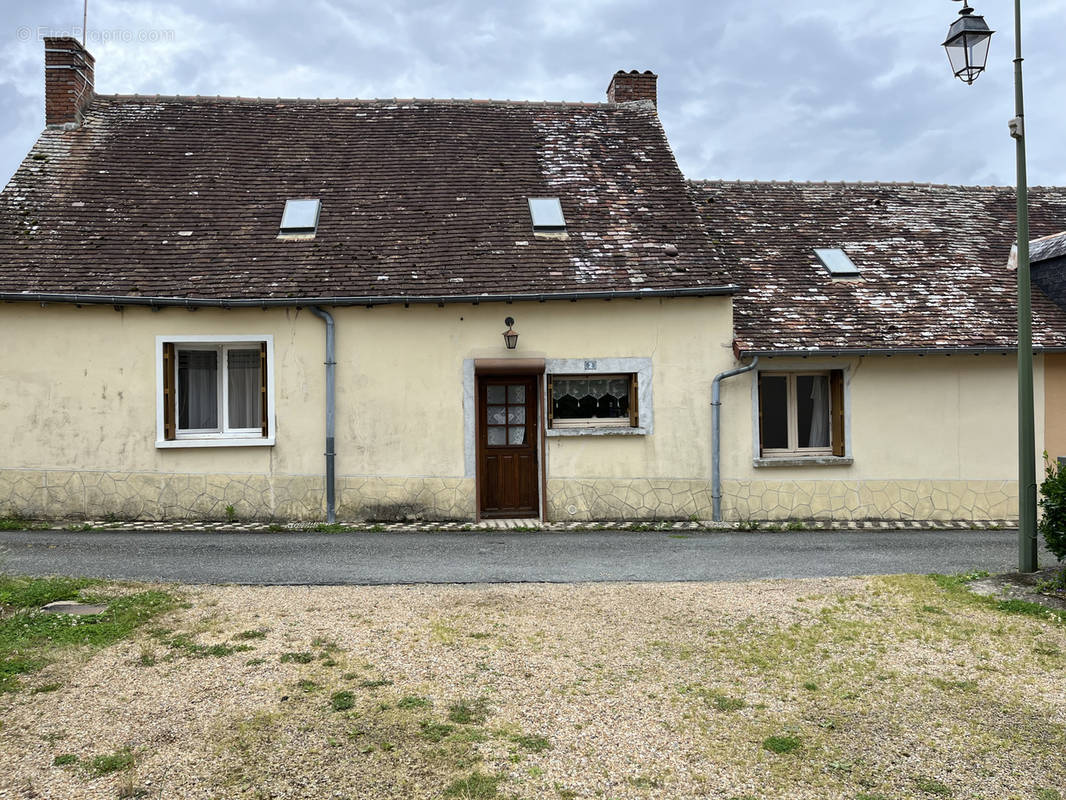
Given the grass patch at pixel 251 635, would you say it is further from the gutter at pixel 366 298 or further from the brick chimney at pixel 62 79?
the brick chimney at pixel 62 79

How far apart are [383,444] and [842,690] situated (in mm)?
7564

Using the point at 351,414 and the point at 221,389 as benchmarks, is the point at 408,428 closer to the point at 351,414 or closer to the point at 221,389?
the point at 351,414

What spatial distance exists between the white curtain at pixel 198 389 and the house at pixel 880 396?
7333mm

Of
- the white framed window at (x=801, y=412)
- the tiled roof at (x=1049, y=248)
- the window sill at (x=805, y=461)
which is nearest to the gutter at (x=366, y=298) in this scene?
the white framed window at (x=801, y=412)

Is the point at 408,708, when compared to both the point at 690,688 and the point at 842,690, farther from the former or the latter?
the point at 842,690

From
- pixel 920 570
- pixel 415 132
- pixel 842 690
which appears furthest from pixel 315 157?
pixel 842 690

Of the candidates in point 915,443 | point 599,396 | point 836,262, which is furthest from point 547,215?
point 915,443

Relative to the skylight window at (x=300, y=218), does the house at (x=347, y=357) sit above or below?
below

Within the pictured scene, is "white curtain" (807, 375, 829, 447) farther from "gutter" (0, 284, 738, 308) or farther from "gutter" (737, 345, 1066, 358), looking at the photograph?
"gutter" (0, 284, 738, 308)

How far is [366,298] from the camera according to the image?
10.8 m

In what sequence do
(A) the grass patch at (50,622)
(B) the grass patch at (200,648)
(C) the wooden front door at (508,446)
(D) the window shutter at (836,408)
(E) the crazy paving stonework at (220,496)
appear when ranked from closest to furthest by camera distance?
(A) the grass patch at (50,622)
(B) the grass patch at (200,648)
(E) the crazy paving stonework at (220,496)
(C) the wooden front door at (508,446)
(D) the window shutter at (836,408)

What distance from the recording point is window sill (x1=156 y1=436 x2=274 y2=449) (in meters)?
10.9

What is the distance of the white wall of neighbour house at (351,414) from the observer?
1084cm

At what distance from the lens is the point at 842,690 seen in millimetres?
4801
